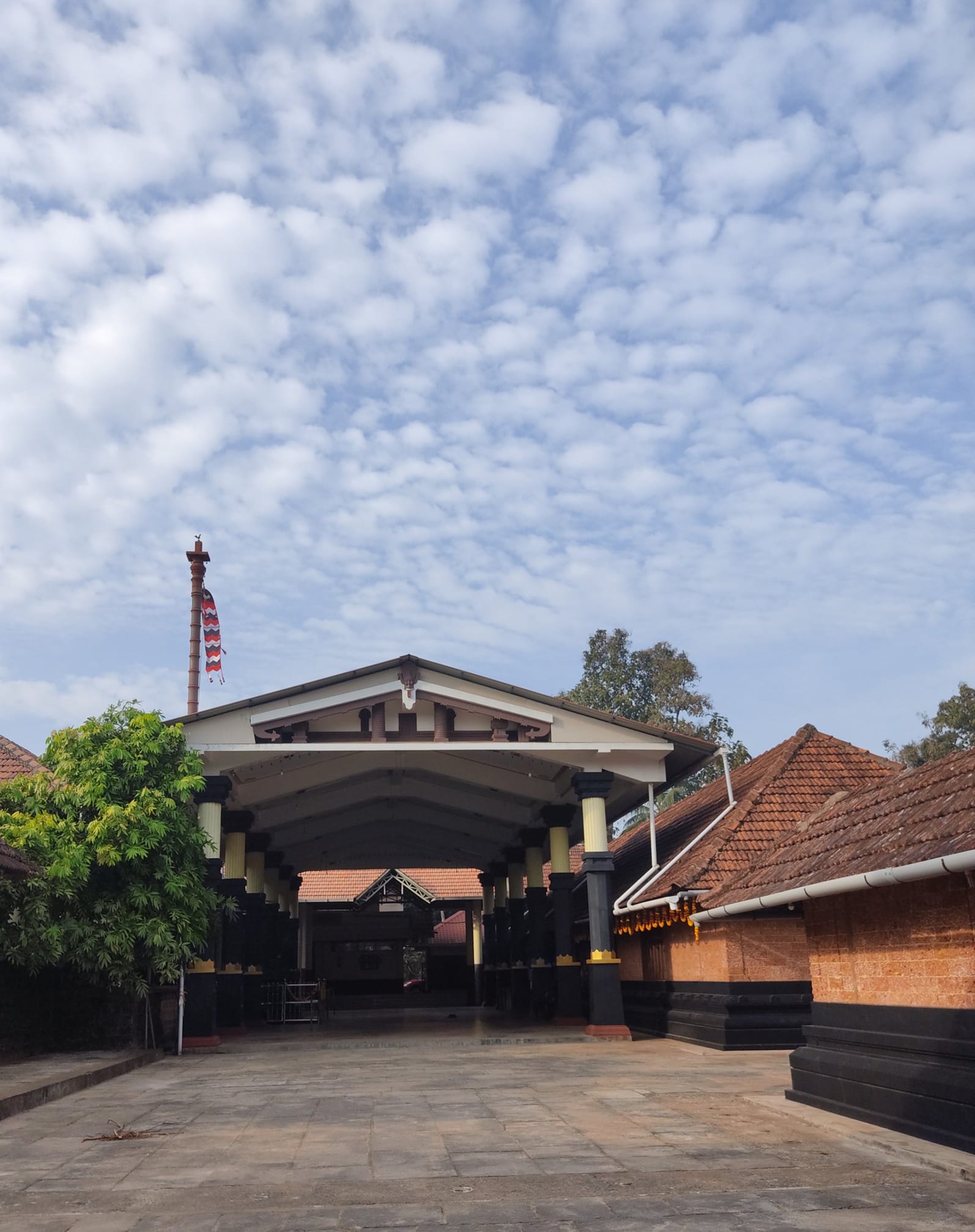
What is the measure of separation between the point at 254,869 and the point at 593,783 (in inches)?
372

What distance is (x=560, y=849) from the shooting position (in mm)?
20906

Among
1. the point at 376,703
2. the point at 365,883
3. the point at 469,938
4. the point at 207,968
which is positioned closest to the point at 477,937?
the point at 469,938

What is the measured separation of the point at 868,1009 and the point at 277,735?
10.5 metres

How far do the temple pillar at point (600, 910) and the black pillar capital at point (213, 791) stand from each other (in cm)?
543

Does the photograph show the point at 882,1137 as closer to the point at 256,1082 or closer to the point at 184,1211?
the point at 184,1211

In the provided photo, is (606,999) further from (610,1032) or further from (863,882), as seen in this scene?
(863,882)

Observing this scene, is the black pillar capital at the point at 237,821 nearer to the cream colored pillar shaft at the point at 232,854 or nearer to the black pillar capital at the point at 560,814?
the cream colored pillar shaft at the point at 232,854

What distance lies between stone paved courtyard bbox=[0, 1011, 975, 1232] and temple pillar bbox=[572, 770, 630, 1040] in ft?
15.1

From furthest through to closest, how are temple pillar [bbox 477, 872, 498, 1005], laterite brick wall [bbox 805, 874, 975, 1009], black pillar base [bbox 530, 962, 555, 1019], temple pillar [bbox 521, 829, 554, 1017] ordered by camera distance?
temple pillar [bbox 477, 872, 498, 1005] → temple pillar [bbox 521, 829, 554, 1017] → black pillar base [bbox 530, 962, 555, 1019] → laterite brick wall [bbox 805, 874, 975, 1009]

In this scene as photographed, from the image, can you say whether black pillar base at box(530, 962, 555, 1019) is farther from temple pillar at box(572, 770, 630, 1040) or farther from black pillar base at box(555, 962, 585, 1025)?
temple pillar at box(572, 770, 630, 1040)

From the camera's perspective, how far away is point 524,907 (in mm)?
26328

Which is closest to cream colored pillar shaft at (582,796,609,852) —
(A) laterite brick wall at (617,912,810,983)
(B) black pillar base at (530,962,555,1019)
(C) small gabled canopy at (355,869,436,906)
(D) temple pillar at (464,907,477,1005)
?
(A) laterite brick wall at (617,912,810,983)

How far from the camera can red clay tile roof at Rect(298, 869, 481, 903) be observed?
112 feet

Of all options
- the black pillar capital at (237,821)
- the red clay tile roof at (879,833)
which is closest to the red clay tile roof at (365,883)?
the black pillar capital at (237,821)
